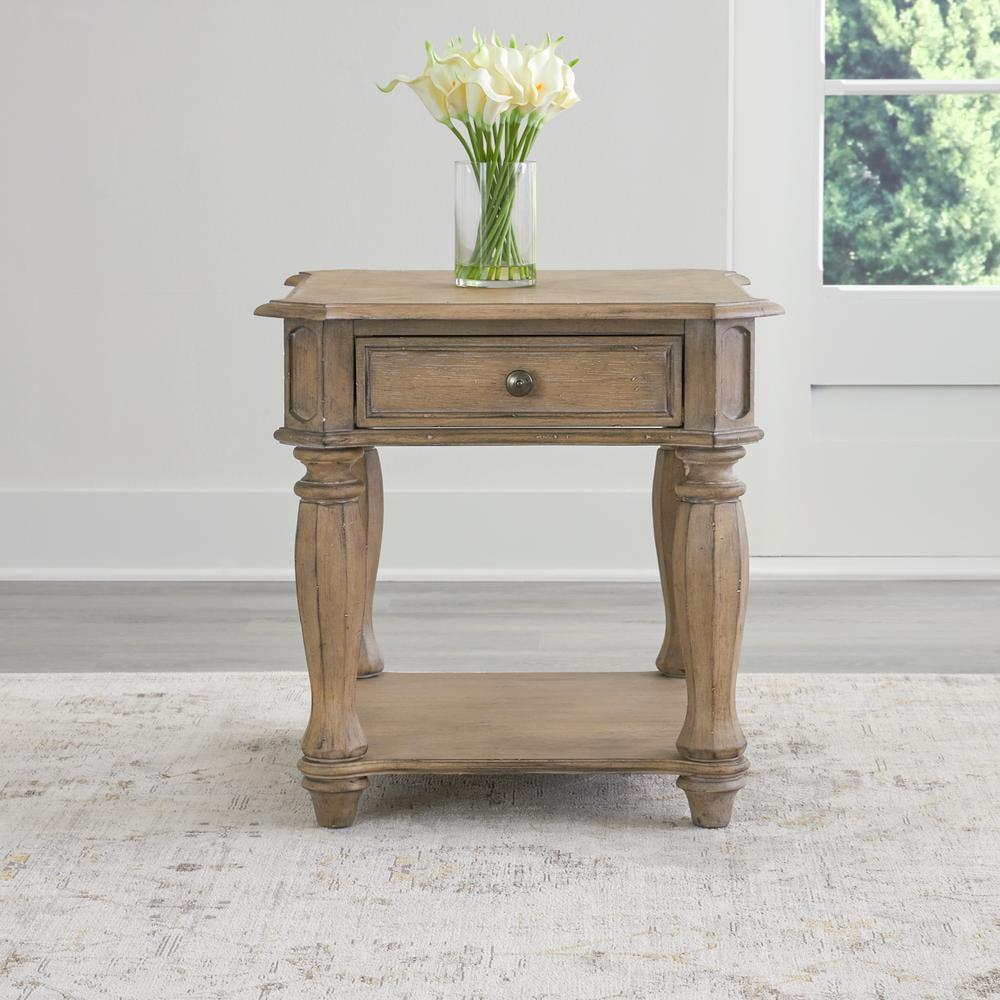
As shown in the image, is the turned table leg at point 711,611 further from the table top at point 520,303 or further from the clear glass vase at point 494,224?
the clear glass vase at point 494,224

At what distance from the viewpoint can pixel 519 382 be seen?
1.68m

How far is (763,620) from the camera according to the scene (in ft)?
9.20

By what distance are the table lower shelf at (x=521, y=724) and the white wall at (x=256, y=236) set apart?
109 centimetres

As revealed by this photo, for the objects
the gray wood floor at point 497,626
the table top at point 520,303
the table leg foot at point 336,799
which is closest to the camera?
the table top at point 520,303

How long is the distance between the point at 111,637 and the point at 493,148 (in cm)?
130

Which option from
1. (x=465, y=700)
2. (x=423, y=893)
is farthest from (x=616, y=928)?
(x=465, y=700)

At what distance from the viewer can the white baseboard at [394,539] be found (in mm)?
3143

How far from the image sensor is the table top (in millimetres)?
1661

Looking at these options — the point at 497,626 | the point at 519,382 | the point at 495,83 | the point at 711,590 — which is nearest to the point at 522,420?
the point at 519,382

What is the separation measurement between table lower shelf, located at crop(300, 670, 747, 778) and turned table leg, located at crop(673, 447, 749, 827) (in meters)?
0.02

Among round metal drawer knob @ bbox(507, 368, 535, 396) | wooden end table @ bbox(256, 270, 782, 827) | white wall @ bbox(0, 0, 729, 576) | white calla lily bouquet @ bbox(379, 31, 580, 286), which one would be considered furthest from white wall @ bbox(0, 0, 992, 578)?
round metal drawer knob @ bbox(507, 368, 535, 396)

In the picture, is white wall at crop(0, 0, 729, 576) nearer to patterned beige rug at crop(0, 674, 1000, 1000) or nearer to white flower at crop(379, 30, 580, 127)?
patterned beige rug at crop(0, 674, 1000, 1000)

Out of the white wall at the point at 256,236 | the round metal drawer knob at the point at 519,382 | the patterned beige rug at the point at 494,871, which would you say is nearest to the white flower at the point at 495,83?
the round metal drawer knob at the point at 519,382

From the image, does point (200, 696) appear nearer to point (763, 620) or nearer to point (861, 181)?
point (763, 620)
